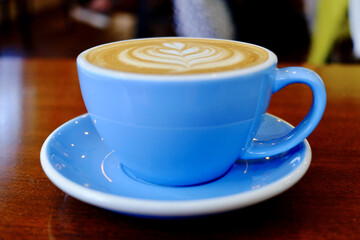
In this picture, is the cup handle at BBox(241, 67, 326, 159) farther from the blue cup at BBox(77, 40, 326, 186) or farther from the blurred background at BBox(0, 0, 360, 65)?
the blurred background at BBox(0, 0, 360, 65)

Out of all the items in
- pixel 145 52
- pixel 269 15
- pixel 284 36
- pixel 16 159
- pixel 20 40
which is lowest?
pixel 20 40

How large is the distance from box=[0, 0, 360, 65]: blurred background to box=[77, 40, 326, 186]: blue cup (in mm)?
876

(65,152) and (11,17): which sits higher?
(65,152)

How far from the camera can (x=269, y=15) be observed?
1973 mm

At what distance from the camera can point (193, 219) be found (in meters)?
0.30

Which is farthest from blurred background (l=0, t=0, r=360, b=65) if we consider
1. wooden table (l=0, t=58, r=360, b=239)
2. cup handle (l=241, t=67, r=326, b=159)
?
cup handle (l=241, t=67, r=326, b=159)

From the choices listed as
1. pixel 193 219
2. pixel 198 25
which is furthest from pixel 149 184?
pixel 198 25

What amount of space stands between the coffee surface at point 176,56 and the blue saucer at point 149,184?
0.10 metres

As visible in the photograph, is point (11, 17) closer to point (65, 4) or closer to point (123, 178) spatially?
point (65, 4)

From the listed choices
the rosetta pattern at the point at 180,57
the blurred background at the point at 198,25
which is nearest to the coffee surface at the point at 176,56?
the rosetta pattern at the point at 180,57

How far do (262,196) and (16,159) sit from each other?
275 millimetres

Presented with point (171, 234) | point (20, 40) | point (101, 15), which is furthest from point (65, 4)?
point (171, 234)

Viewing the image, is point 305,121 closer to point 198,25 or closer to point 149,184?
point 149,184

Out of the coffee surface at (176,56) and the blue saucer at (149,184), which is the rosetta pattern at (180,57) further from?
the blue saucer at (149,184)
